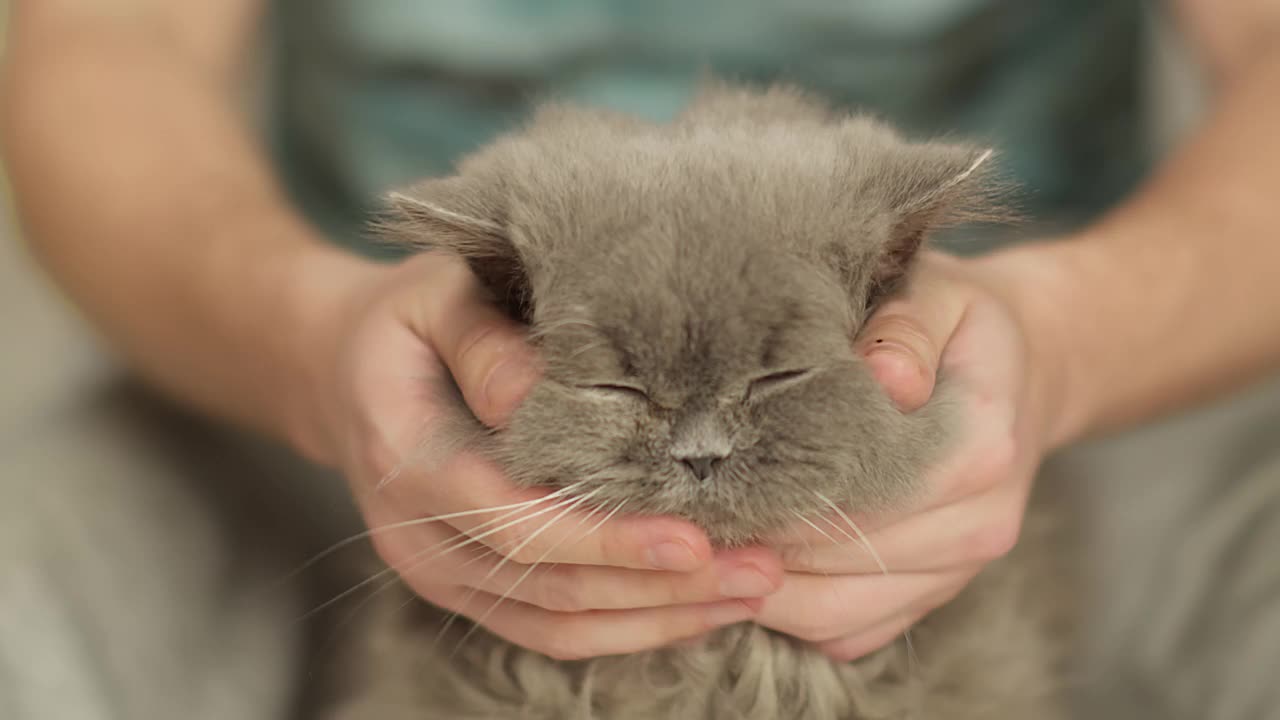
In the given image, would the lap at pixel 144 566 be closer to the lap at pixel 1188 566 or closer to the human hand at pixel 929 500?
the human hand at pixel 929 500

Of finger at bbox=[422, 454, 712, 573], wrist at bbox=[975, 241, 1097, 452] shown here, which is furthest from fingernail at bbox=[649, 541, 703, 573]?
wrist at bbox=[975, 241, 1097, 452]

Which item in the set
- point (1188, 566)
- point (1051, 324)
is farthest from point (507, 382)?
point (1188, 566)

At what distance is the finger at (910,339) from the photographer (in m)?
0.71

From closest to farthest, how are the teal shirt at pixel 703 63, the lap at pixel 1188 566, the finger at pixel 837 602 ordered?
the finger at pixel 837 602
the lap at pixel 1188 566
the teal shirt at pixel 703 63

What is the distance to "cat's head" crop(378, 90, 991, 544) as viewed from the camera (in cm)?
67

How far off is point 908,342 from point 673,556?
219 millimetres

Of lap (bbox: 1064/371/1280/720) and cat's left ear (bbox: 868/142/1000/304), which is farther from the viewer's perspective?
lap (bbox: 1064/371/1280/720)

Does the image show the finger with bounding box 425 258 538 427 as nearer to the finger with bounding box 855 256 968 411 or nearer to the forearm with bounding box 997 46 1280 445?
the finger with bounding box 855 256 968 411

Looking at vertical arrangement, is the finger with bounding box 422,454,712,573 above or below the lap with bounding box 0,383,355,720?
above

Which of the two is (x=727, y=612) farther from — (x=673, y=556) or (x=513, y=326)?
(x=513, y=326)

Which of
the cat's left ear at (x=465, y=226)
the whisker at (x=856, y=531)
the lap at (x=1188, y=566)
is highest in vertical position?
the cat's left ear at (x=465, y=226)

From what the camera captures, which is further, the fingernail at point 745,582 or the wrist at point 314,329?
the wrist at point 314,329

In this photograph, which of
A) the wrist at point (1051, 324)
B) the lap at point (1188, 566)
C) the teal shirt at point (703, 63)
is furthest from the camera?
the teal shirt at point (703, 63)

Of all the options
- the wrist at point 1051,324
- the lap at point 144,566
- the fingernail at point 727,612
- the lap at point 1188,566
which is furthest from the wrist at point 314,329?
the lap at point 1188,566
